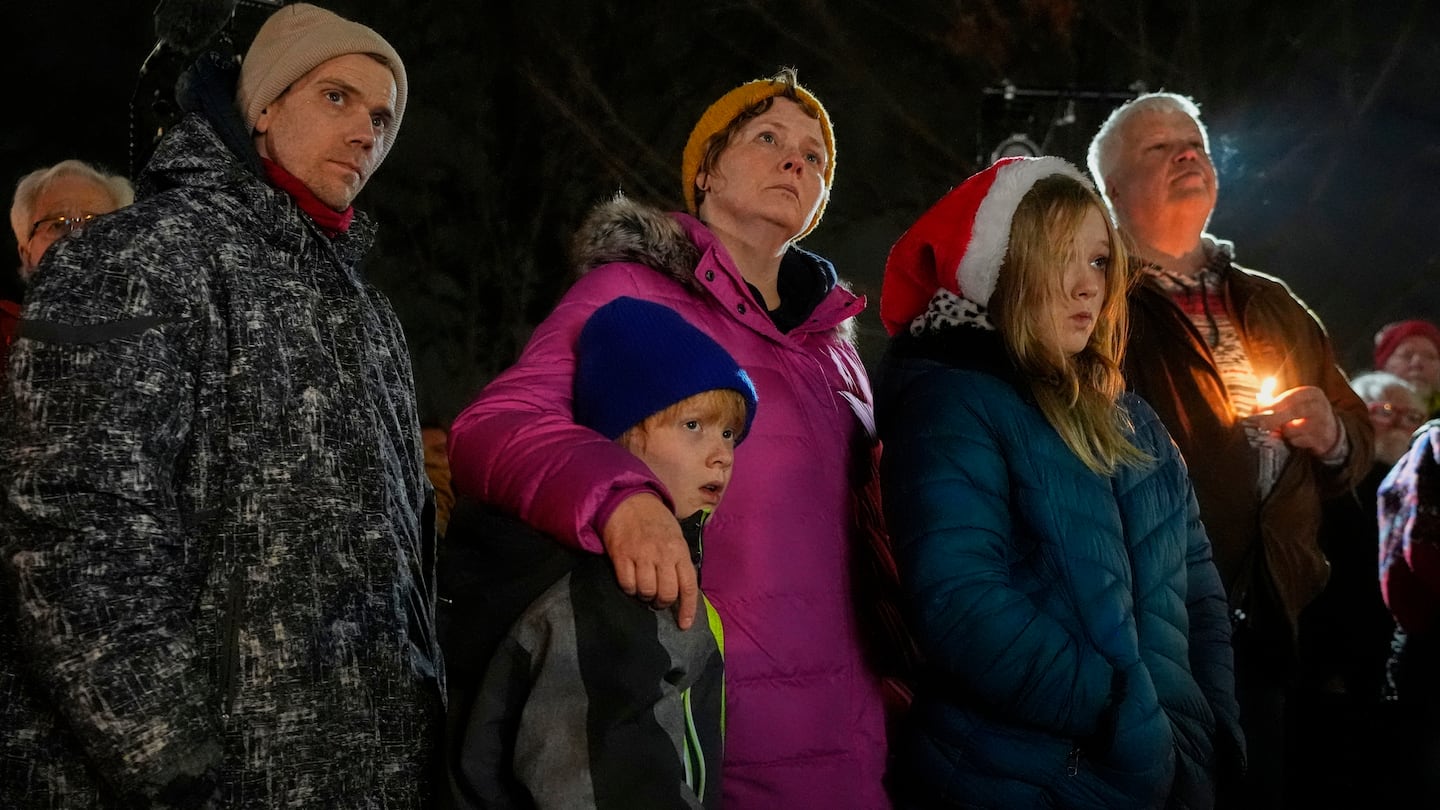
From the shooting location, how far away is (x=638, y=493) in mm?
1750

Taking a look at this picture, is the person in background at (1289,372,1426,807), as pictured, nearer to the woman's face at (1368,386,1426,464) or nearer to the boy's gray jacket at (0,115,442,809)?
the woman's face at (1368,386,1426,464)

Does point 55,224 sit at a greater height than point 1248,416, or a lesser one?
lesser

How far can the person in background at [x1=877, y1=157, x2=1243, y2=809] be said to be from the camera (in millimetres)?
2010

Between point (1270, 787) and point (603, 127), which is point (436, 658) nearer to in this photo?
point (1270, 787)

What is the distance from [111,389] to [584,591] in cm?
68

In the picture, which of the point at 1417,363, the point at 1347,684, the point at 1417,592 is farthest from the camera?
the point at 1417,363

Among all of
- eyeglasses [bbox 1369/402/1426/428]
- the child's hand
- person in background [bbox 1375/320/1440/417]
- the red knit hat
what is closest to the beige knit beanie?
the child's hand

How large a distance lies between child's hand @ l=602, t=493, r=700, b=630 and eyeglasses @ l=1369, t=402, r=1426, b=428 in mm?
4724

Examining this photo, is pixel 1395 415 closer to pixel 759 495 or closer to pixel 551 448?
pixel 759 495

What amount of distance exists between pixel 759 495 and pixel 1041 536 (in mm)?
474

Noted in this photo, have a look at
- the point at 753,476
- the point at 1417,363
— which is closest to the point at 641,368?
the point at 753,476

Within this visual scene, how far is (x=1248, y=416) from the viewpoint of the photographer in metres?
3.24

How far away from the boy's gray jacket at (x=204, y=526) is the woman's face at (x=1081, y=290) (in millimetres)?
1194

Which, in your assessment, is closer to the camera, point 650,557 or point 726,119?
point 650,557
